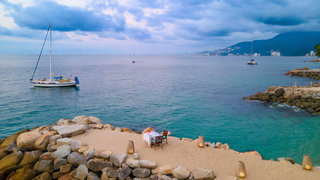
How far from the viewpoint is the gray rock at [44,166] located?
1009cm

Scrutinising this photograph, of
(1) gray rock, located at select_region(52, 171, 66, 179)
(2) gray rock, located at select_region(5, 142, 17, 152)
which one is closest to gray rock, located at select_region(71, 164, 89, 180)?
(1) gray rock, located at select_region(52, 171, 66, 179)

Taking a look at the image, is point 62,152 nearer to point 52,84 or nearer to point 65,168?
point 65,168

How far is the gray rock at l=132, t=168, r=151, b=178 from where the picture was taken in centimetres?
902

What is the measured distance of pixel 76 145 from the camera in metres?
11.3

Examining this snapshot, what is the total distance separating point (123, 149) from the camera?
36.9 feet

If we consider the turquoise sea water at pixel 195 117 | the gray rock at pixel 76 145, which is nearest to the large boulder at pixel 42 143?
the gray rock at pixel 76 145

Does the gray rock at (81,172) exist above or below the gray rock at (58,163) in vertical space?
below

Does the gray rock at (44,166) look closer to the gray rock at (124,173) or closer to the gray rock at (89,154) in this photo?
the gray rock at (89,154)

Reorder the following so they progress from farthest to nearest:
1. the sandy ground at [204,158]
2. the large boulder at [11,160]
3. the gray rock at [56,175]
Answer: the large boulder at [11,160]
the gray rock at [56,175]
the sandy ground at [204,158]

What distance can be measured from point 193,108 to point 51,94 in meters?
26.8

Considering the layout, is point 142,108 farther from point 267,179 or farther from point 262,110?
point 267,179

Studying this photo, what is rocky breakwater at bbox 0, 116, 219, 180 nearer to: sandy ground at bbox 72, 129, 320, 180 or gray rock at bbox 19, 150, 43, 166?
Result: gray rock at bbox 19, 150, 43, 166

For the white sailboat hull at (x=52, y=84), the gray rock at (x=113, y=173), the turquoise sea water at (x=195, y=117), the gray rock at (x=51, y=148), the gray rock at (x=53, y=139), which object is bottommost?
the turquoise sea water at (x=195, y=117)

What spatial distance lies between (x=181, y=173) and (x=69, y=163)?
19.9 feet
